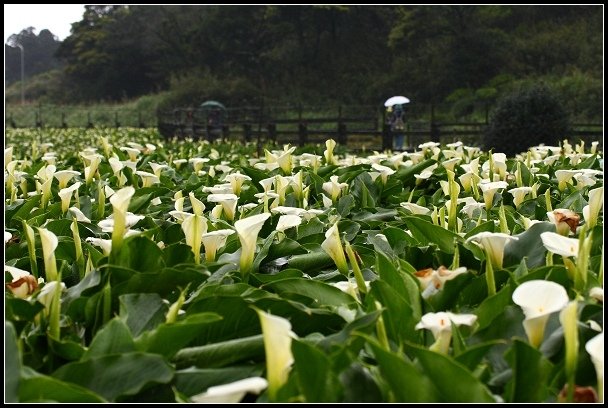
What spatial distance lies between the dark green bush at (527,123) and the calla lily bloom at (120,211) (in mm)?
10938

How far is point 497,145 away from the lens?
12.0 m

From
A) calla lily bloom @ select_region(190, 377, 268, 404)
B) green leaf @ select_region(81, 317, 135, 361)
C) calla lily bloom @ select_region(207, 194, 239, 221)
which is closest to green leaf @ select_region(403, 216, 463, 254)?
calla lily bloom @ select_region(207, 194, 239, 221)

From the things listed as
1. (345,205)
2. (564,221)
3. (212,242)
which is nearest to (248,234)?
(212,242)

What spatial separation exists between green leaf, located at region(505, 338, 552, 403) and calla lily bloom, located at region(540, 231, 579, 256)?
31 centimetres

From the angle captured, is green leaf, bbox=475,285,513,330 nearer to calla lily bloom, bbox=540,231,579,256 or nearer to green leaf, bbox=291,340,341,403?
calla lily bloom, bbox=540,231,579,256

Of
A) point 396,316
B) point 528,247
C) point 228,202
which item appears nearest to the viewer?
point 396,316

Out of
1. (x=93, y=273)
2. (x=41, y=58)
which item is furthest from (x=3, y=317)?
(x=41, y=58)

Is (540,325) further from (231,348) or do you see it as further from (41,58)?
(41,58)

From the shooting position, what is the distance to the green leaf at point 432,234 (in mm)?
1631

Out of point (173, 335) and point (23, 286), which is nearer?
point (173, 335)

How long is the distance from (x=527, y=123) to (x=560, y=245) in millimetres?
11088

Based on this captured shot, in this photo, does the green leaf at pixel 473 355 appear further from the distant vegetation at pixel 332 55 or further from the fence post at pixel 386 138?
the distant vegetation at pixel 332 55

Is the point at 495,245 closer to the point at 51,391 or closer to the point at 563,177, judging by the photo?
the point at 51,391

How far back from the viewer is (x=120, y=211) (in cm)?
130
